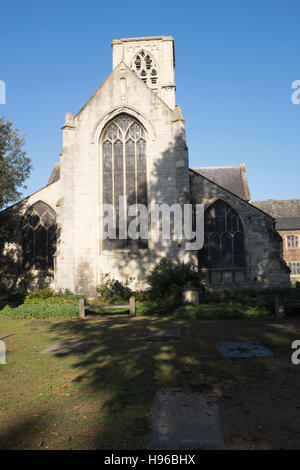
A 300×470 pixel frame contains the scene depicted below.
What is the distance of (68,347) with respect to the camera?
7.97m

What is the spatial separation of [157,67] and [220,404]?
98.0 ft

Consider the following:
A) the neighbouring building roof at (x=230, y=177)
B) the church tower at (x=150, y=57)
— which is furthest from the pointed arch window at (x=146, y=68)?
the neighbouring building roof at (x=230, y=177)

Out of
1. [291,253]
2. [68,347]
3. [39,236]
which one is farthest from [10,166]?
[291,253]

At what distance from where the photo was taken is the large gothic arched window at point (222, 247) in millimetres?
19359

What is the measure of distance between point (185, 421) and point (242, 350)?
3.69 m

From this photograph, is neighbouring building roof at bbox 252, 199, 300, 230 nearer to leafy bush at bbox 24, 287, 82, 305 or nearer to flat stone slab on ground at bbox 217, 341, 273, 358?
leafy bush at bbox 24, 287, 82, 305

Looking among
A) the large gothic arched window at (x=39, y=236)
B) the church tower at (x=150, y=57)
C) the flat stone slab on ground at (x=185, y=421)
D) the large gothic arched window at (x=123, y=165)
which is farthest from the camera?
the church tower at (x=150, y=57)

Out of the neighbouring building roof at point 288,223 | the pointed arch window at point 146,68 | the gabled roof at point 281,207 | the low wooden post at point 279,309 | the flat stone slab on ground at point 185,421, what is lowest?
the flat stone slab on ground at point 185,421

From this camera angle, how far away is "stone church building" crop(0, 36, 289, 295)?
56.6 feet

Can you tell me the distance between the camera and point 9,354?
24.7 feet

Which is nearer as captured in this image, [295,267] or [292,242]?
[295,267]

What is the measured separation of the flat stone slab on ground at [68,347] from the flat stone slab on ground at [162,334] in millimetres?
1593

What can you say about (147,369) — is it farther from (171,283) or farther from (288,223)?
(288,223)

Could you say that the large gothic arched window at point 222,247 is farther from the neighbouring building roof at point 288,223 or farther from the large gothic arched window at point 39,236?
the neighbouring building roof at point 288,223
